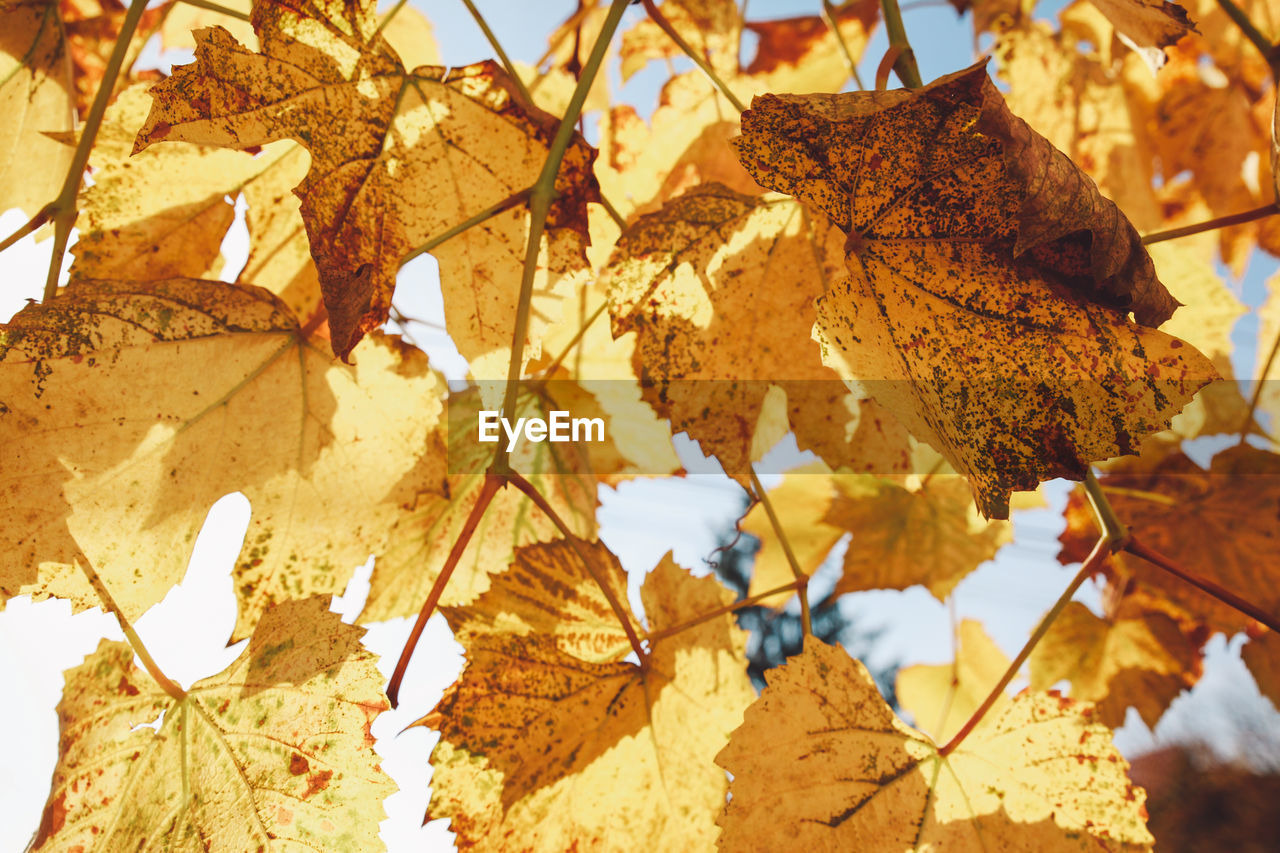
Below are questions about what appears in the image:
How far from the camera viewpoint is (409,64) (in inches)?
25.9

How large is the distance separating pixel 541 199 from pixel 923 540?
0.52 metres

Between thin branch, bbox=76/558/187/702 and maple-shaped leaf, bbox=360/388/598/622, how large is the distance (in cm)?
11

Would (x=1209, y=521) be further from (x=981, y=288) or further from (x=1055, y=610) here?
(x=981, y=288)

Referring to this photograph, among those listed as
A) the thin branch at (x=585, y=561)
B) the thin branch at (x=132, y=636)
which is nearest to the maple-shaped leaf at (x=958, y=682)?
the thin branch at (x=585, y=561)

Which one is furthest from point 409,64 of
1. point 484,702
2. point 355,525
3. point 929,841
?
point 929,841

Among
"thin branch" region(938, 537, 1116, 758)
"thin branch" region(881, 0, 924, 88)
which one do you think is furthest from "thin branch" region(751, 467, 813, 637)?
"thin branch" region(881, 0, 924, 88)

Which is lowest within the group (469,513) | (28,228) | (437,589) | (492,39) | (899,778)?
(899,778)

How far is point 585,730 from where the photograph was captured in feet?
1.56

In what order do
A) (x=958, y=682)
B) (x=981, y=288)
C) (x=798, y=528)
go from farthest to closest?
(x=798, y=528) < (x=958, y=682) < (x=981, y=288)

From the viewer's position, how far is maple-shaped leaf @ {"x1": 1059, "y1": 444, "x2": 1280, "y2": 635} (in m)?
0.62

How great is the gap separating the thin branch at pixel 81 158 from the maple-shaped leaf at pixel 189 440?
0.09 feet

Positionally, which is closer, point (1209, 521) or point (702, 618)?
point (702, 618)

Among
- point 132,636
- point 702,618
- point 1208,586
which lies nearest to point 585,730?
point 702,618

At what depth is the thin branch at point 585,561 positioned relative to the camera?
1.31ft
